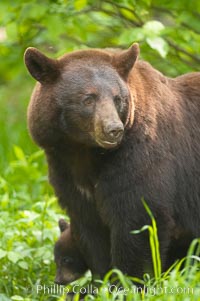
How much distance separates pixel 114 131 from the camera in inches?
243

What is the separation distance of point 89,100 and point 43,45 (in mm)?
4829

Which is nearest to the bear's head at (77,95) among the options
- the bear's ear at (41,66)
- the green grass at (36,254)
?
the bear's ear at (41,66)

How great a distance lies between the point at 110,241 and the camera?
700 cm

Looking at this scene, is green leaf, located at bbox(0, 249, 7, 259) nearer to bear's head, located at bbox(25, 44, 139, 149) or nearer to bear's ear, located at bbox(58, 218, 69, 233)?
bear's ear, located at bbox(58, 218, 69, 233)

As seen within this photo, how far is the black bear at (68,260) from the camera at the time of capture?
745 centimetres

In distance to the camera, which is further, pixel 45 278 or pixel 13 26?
pixel 13 26

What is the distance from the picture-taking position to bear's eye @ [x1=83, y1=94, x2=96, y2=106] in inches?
254

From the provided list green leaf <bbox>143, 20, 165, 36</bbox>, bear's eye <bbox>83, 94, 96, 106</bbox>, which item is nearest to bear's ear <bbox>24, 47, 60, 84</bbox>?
bear's eye <bbox>83, 94, 96, 106</bbox>

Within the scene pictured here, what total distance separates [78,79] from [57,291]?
185 centimetres

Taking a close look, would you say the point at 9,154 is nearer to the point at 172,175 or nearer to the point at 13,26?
the point at 13,26

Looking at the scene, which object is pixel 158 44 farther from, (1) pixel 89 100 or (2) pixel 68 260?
(2) pixel 68 260

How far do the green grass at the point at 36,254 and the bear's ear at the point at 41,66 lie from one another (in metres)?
1.20

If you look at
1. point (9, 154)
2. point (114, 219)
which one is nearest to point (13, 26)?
point (9, 154)

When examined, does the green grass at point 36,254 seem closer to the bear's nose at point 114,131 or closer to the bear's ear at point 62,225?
the bear's ear at point 62,225
